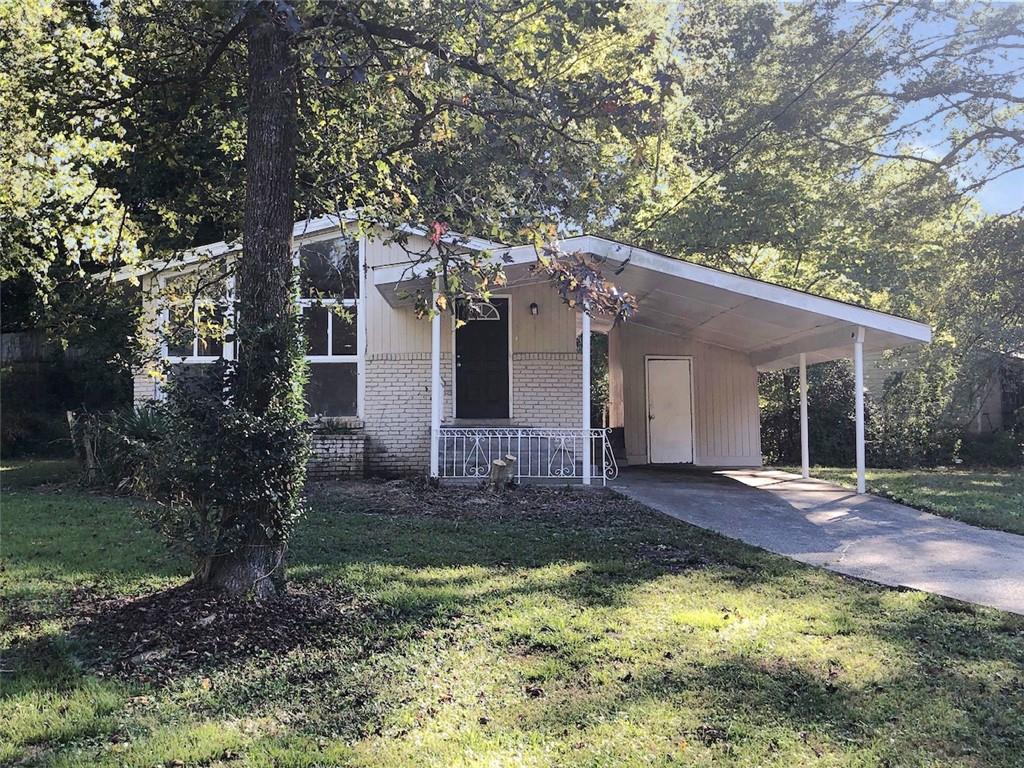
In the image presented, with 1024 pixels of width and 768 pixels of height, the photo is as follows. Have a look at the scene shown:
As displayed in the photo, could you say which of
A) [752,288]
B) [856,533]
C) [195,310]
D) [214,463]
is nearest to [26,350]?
[195,310]

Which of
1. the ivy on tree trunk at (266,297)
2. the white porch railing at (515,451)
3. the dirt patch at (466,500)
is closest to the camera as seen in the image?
the ivy on tree trunk at (266,297)

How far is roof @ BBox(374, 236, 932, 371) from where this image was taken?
959 centimetres

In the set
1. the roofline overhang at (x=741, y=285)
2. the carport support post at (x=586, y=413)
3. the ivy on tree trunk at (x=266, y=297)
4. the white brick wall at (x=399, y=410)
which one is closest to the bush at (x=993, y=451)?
the roofline overhang at (x=741, y=285)

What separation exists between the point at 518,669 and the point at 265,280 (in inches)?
117

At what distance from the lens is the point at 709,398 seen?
51.8ft

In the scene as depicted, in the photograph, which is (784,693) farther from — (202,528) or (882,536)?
(882,536)

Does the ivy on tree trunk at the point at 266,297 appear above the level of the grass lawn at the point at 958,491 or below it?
above

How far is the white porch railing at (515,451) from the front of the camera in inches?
427

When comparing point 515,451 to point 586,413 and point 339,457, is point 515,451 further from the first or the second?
point 339,457

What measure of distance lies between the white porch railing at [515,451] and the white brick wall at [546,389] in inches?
17.5

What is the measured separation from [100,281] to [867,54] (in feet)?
55.1

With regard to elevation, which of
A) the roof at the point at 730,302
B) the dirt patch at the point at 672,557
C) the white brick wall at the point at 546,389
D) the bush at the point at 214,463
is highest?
the roof at the point at 730,302

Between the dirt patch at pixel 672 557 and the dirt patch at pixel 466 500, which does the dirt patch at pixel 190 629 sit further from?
the dirt patch at pixel 466 500

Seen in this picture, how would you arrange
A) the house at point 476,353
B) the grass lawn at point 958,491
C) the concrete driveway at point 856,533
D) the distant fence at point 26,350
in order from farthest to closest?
the distant fence at point 26,350 < the house at point 476,353 < the grass lawn at point 958,491 < the concrete driveway at point 856,533
